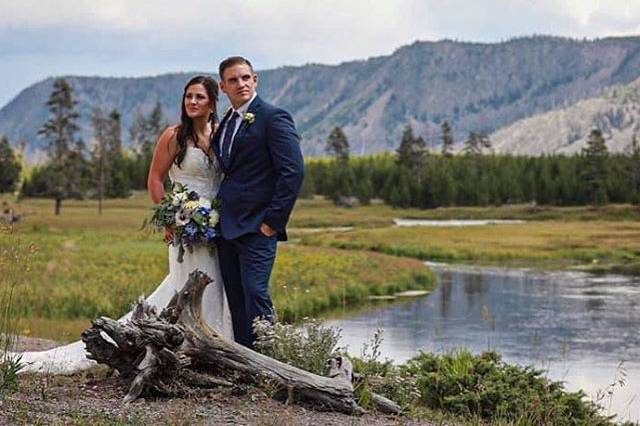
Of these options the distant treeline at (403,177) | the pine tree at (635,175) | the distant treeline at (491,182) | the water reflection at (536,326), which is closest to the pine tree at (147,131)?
the distant treeline at (403,177)

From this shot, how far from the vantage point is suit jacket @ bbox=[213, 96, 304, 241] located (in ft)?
28.4

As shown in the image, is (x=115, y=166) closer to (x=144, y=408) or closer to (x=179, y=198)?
(x=179, y=198)

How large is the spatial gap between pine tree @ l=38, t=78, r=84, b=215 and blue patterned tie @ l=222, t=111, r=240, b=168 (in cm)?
7574

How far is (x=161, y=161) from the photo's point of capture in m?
9.56

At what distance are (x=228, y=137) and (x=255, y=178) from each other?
1.44ft

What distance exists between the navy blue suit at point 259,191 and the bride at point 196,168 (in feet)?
1.10

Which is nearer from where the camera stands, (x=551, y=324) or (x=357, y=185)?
(x=551, y=324)

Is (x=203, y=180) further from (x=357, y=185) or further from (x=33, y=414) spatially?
(x=357, y=185)

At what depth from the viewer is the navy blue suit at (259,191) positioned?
8672mm

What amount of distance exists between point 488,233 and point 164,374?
6169cm

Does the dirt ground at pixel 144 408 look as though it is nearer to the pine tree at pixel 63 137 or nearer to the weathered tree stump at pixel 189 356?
the weathered tree stump at pixel 189 356

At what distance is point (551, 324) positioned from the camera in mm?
24969

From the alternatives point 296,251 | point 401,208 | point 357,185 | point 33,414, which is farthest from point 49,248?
point 357,185

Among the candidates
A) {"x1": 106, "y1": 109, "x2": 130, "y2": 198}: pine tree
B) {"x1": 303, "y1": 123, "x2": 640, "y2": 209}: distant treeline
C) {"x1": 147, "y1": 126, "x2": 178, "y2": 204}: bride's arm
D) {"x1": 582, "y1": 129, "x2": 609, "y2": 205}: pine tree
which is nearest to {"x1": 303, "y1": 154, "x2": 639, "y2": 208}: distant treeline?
{"x1": 303, "y1": 123, "x2": 640, "y2": 209}: distant treeline
